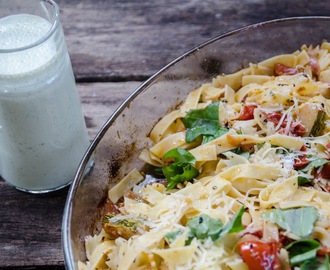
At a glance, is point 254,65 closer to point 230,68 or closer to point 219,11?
point 230,68

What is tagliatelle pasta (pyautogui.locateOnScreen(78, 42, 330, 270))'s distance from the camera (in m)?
2.09

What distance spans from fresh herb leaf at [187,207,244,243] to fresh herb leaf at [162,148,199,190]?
388 mm

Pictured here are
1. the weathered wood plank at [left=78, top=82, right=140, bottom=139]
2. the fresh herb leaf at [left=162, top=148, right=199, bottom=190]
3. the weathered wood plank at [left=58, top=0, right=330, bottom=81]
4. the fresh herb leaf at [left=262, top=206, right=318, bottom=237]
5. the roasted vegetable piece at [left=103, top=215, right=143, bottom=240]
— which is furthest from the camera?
the weathered wood plank at [left=58, top=0, right=330, bottom=81]

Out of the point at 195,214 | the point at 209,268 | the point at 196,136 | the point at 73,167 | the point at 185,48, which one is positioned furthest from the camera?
the point at 185,48

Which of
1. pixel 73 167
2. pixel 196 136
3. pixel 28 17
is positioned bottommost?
pixel 73 167

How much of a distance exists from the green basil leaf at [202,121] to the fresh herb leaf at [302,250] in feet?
2.41

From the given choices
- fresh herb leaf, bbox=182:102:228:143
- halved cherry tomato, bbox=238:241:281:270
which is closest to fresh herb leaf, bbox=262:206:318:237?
halved cherry tomato, bbox=238:241:281:270

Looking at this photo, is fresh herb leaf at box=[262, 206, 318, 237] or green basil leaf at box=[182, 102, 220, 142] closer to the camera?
fresh herb leaf at box=[262, 206, 318, 237]

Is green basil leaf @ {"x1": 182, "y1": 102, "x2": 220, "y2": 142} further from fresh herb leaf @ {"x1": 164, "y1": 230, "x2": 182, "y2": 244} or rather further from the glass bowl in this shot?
fresh herb leaf @ {"x1": 164, "y1": 230, "x2": 182, "y2": 244}

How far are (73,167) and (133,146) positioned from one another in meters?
0.33

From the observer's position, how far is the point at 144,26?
144 inches

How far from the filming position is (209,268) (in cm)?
204

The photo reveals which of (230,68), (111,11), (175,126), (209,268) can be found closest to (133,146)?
(175,126)

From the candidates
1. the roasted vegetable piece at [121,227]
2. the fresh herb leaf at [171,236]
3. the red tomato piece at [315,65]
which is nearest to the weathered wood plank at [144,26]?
the red tomato piece at [315,65]
